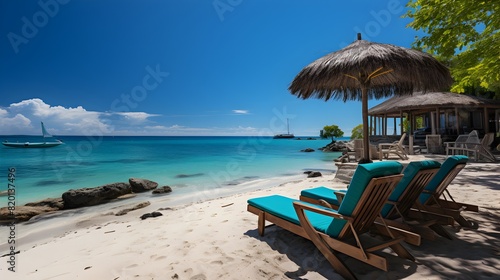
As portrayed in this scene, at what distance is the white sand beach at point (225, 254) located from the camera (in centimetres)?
230

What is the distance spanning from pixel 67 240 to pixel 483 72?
344 inches

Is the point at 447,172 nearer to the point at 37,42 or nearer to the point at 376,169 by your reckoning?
the point at 376,169

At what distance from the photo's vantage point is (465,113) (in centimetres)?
1956

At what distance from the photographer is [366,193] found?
2.07m

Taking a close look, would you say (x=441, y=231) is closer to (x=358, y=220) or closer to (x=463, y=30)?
(x=358, y=220)

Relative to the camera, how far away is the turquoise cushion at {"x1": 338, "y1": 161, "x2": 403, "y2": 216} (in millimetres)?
2064

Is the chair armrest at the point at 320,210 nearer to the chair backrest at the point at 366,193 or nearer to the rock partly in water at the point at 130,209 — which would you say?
the chair backrest at the point at 366,193

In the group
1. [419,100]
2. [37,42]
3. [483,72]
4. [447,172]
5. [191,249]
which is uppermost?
[37,42]

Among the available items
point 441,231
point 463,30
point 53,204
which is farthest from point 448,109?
point 53,204

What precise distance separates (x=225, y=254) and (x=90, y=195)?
6781 millimetres

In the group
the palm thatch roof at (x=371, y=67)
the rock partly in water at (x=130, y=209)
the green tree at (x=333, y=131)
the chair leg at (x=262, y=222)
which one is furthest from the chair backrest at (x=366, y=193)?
the green tree at (x=333, y=131)

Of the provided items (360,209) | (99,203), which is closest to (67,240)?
(99,203)

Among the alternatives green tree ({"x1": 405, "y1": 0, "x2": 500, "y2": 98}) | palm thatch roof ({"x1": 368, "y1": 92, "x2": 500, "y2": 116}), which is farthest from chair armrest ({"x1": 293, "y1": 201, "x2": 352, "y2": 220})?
palm thatch roof ({"x1": 368, "y1": 92, "x2": 500, "y2": 116})

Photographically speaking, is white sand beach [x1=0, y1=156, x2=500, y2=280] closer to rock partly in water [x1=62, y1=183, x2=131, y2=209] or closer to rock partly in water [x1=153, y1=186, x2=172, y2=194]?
rock partly in water [x1=62, y1=183, x2=131, y2=209]
